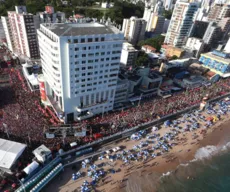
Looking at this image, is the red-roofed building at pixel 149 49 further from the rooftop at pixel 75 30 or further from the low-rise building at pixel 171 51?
the rooftop at pixel 75 30

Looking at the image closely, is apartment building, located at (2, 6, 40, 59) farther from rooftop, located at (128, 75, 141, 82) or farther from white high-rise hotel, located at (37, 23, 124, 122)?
rooftop, located at (128, 75, 141, 82)

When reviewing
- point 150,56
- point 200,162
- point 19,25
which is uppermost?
point 19,25

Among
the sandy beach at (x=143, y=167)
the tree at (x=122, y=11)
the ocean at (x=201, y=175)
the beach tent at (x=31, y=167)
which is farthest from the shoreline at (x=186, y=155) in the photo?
the tree at (x=122, y=11)

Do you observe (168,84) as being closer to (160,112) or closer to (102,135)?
(160,112)

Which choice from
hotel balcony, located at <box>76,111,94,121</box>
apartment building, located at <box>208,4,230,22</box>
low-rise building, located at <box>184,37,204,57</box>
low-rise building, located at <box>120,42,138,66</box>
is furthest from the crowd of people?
apartment building, located at <box>208,4,230,22</box>

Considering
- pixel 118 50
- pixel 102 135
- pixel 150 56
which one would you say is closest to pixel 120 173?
pixel 102 135
